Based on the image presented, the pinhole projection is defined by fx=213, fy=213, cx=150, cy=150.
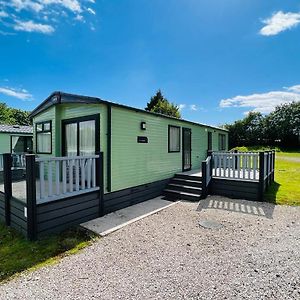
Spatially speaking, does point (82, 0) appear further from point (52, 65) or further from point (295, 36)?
point (295, 36)

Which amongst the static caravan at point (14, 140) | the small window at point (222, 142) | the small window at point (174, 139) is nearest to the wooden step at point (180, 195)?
the small window at point (174, 139)

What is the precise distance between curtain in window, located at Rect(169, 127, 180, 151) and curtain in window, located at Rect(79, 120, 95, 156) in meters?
3.67

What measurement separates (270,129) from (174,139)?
29.7 m

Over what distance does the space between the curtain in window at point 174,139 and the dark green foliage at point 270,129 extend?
27342 millimetres

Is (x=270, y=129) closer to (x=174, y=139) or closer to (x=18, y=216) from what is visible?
(x=174, y=139)

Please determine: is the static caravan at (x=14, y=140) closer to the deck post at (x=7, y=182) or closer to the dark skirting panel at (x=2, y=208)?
the dark skirting panel at (x=2, y=208)

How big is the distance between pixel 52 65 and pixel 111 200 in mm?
11090

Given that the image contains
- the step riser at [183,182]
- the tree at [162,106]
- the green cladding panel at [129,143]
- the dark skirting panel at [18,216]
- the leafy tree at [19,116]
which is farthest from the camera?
the leafy tree at [19,116]

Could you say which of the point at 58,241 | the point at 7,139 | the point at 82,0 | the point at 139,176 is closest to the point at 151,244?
the point at 58,241

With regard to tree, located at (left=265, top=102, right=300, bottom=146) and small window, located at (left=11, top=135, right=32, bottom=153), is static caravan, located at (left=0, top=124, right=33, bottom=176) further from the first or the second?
tree, located at (left=265, top=102, right=300, bottom=146)

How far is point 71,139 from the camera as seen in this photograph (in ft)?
24.4

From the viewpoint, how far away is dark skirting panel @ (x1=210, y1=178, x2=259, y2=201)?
7.30 meters

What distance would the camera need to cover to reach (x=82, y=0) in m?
7.80

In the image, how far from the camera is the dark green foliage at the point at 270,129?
32.3 m
